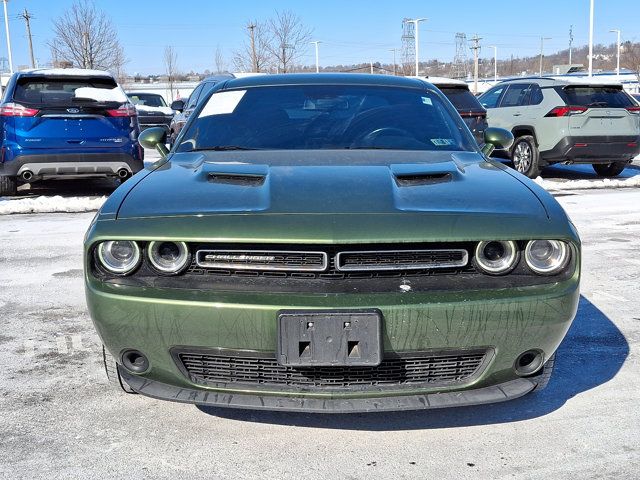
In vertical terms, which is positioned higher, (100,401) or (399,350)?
(399,350)

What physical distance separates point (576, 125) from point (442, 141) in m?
7.86

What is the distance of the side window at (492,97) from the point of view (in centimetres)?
1298

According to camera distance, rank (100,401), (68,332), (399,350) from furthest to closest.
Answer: (68,332) < (100,401) < (399,350)

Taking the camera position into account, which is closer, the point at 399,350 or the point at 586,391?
the point at 399,350

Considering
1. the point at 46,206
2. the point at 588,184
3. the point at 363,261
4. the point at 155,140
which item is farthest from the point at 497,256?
the point at 588,184

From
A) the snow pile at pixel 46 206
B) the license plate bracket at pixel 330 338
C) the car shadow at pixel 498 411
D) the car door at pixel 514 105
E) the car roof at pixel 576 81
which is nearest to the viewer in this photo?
the license plate bracket at pixel 330 338

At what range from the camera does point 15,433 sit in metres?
2.72

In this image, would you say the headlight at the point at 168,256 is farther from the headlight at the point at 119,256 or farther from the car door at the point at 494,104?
the car door at the point at 494,104

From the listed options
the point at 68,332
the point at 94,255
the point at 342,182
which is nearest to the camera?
the point at 94,255

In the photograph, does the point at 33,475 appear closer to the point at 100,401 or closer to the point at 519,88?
the point at 100,401

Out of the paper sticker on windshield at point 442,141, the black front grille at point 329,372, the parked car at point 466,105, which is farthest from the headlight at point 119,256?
the parked car at point 466,105

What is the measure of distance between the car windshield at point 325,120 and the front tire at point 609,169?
27.9 ft

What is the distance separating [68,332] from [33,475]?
1592 mm

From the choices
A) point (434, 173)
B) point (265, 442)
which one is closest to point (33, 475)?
point (265, 442)
